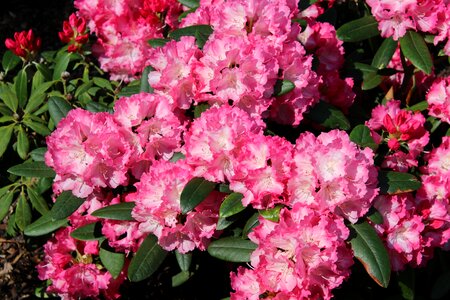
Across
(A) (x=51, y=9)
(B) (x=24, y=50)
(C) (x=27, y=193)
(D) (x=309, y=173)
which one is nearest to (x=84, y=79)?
(B) (x=24, y=50)

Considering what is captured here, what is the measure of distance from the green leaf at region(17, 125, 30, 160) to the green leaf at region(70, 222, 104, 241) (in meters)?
0.42

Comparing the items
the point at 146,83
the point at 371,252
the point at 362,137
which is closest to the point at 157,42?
the point at 146,83

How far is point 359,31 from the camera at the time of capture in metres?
2.03

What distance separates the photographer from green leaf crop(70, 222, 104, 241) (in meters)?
1.69

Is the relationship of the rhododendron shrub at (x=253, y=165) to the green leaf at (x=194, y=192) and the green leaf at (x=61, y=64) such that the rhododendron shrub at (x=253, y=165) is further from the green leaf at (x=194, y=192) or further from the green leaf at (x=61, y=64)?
the green leaf at (x=61, y=64)

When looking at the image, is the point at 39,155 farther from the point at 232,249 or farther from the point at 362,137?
the point at 362,137

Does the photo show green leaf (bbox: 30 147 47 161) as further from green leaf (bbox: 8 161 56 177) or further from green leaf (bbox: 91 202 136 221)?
green leaf (bbox: 91 202 136 221)

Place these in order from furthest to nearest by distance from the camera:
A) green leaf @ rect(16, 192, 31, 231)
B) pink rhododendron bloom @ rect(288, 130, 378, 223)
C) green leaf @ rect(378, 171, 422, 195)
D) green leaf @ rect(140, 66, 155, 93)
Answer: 1. green leaf @ rect(16, 192, 31, 231)
2. green leaf @ rect(140, 66, 155, 93)
3. green leaf @ rect(378, 171, 422, 195)
4. pink rhododendron bloom @ rect(288, 130, 378, 223)

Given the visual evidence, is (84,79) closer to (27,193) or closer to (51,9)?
(27,193)

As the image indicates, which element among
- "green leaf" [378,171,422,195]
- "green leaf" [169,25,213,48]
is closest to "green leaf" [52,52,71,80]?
"green leaf" [169,25,213,48]

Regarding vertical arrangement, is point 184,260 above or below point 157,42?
below

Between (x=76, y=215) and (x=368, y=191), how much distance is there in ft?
2.91

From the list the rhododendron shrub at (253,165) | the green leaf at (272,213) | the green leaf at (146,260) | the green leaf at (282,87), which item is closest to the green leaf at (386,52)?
the rhododendron shrub at (253,165)

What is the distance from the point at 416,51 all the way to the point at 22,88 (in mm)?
1369
